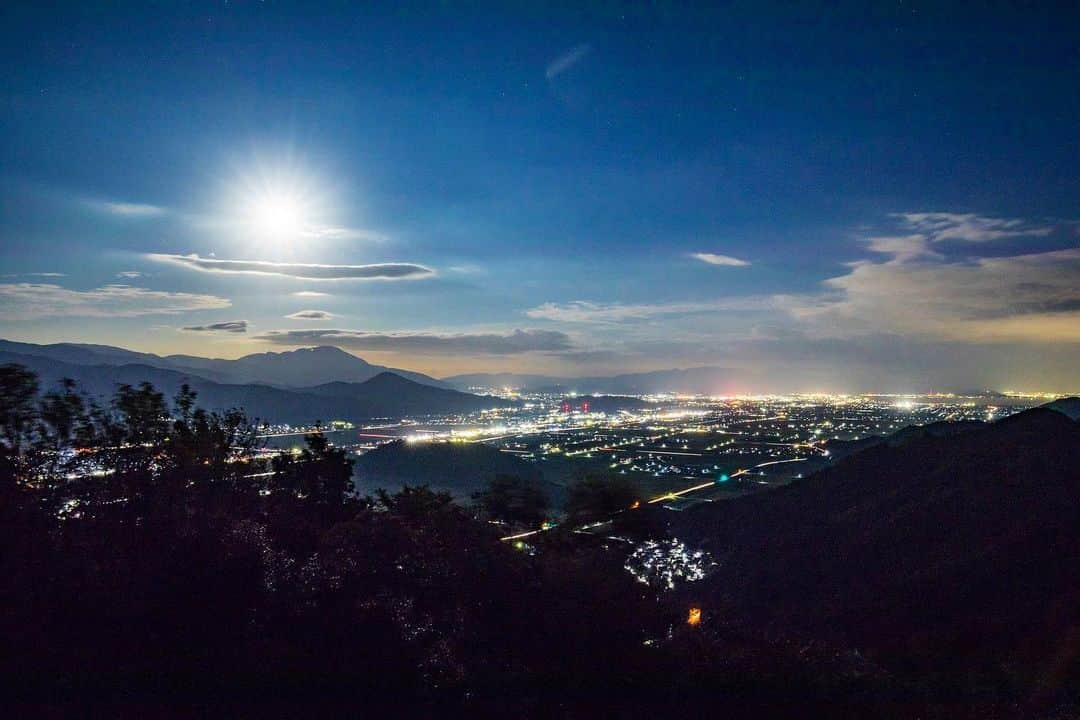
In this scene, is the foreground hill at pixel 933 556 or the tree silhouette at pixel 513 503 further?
the tree silhouette at pixel 513 503

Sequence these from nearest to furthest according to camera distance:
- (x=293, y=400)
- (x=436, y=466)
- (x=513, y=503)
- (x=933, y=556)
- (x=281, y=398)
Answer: (x=513, y=503)
(x=933, y=556)
(x=436, y=466)
(x=281, y=398)
(x=293, y=400)

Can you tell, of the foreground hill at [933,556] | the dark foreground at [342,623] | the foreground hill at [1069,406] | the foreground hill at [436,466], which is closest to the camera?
the dark foreground at [342,623]

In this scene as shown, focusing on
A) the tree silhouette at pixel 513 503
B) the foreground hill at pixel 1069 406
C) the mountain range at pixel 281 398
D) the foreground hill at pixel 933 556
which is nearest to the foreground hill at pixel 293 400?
the mountain range at pixel 281 398

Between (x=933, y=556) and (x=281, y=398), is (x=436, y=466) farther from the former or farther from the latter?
(x=281, y=398)

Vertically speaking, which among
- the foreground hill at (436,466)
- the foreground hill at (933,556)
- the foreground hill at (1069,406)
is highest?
the foreground hill at (1069,406)

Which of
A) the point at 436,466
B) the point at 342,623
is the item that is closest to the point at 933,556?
the point at 342,623

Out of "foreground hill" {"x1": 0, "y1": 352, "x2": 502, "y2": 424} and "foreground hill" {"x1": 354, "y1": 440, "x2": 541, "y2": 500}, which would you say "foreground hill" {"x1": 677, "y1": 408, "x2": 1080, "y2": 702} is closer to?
"foreground hill" {"x1": 354, "y1": 440, "x2": 541, "y2": 500}

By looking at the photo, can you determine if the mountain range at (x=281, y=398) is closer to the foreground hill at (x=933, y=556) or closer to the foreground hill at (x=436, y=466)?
the foreground hill at (x=436, y=466)
